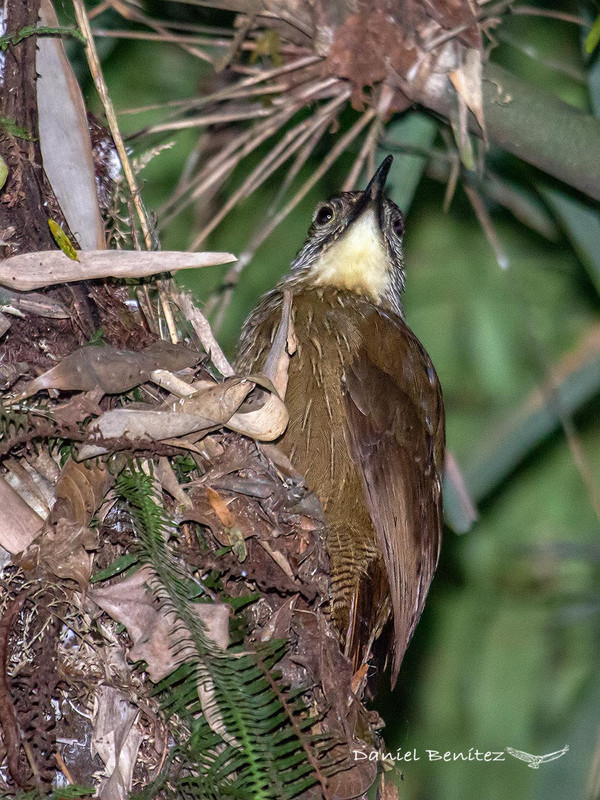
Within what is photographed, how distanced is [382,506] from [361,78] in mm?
1262

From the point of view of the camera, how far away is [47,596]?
97.9 inches

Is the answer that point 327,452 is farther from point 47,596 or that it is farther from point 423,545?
point 47,596

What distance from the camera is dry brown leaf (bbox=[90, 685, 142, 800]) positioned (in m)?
2.46

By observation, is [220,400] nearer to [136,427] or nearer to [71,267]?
[136,427]

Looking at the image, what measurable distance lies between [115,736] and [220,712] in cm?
28

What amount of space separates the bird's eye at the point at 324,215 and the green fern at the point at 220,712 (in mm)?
1938

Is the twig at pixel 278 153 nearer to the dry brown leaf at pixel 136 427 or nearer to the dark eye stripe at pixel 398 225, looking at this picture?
the dark eye stripe at pixel 398 225

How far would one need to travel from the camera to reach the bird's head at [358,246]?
12.8ft

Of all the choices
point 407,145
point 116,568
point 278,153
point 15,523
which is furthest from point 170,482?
point 407,145

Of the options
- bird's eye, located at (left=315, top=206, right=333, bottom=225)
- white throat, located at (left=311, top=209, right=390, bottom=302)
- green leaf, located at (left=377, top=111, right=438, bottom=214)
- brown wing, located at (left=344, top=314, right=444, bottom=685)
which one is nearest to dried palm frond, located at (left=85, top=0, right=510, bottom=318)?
green leaf, located at (left=377, top=111, right=438, bottom=214)

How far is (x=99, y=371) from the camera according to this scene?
2.54 m

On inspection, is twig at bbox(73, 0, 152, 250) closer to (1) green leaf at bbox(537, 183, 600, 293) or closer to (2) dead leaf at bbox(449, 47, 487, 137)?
(2) dead leaf at bbox(449, 47, 487, 137)

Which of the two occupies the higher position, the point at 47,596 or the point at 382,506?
the point at 47,596

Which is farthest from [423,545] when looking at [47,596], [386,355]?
[47,596]
